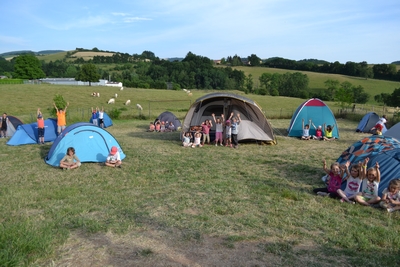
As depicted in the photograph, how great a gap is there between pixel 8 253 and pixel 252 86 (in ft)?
250

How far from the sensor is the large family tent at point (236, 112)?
1363 cm

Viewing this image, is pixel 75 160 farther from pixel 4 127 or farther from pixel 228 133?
pixel 4 127

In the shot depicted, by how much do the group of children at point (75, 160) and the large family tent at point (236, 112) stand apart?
15.9 ft

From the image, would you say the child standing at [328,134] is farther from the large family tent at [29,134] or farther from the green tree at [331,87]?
the green tree at [331,87]

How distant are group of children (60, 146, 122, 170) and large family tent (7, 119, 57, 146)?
5506mm

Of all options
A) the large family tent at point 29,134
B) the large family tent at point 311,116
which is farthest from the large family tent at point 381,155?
the large family tent at point 29,134

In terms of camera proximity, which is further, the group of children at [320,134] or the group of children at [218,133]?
the group of children at [320,134]

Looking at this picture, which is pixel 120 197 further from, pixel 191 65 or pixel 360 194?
pixel 191 65

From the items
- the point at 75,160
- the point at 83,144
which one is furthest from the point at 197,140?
the point at 75,160

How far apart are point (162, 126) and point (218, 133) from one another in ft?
19.5

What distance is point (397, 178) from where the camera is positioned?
6.67 m

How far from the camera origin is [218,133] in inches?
533

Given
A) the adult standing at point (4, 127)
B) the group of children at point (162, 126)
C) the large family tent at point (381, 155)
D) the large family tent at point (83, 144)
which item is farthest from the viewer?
the group of children at point (162, 126)

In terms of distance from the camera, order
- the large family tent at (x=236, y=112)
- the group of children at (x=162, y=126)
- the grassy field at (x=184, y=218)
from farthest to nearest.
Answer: the group of children at (x=162, y=126), the large family tent at (x=236, y=112), the grassy field at (x=184, y=218)
